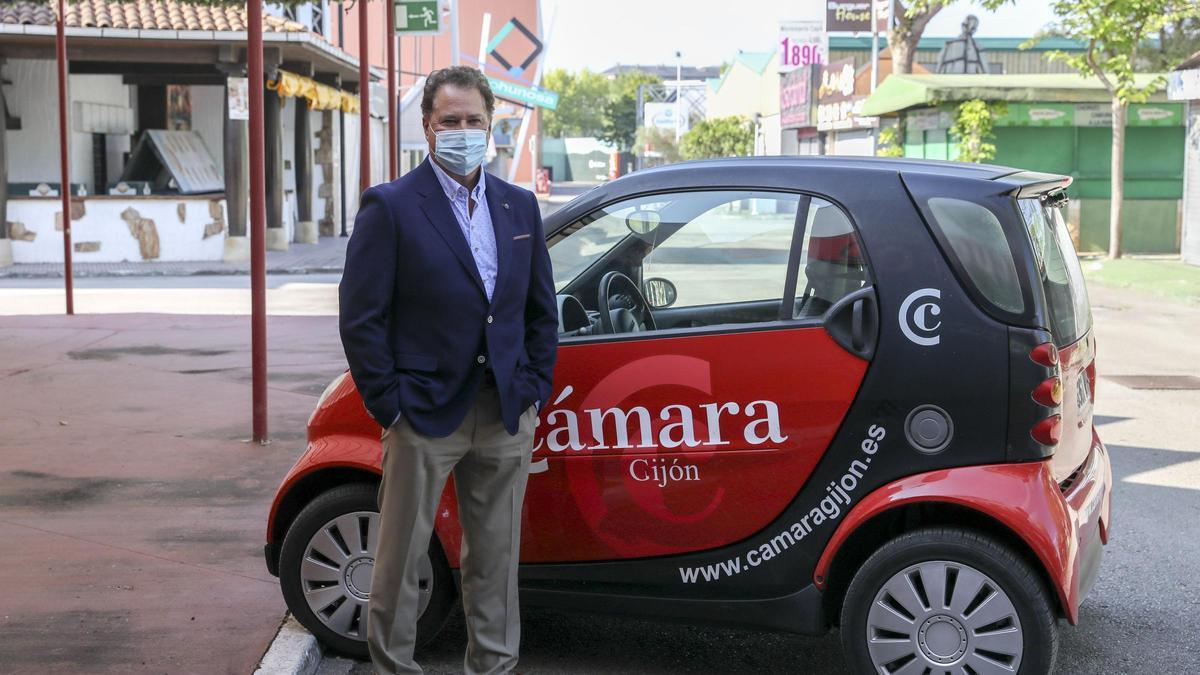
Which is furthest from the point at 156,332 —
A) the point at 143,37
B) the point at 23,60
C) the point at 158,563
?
the point at 23,60

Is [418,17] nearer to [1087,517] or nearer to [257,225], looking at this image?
[257,225]

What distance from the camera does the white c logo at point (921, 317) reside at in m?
4.00

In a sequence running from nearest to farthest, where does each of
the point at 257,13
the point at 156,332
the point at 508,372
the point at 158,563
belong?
the point at 508,372
the point at 158,563
the point at 257,13
the point at 156,332

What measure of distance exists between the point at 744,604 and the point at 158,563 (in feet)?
8.85

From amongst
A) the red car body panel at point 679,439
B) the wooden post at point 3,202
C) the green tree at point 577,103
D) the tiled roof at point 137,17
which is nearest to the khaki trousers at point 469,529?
the red car body panel at point 679,439

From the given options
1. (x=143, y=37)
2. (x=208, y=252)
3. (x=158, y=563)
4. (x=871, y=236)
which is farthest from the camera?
(x=208, y=252)

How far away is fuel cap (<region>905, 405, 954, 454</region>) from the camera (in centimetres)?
400

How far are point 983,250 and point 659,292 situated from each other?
41.5 inches

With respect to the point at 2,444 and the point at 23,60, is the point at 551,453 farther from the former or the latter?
the point at 23,60

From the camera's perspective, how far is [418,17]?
51.3ft

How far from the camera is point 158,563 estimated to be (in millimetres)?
5680

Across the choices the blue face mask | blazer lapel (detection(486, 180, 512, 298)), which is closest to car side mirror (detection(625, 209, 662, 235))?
blazer lapel (detection(486, 180, 512, 298))

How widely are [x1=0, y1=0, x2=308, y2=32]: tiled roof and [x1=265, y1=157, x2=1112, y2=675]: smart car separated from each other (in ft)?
66.2

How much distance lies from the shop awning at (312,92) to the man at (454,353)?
21784mm
